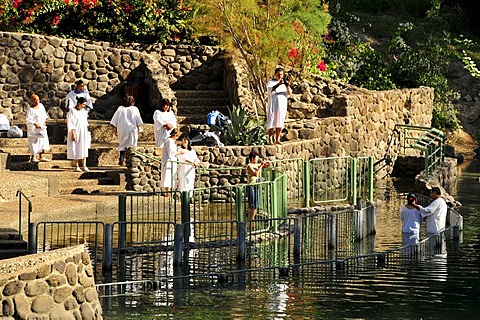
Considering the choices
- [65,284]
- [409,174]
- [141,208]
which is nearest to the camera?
[65,284]

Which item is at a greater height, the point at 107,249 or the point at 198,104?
the point at 198,104

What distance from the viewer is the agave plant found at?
32062 mm

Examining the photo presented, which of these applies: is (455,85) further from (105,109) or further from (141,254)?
(141,254)

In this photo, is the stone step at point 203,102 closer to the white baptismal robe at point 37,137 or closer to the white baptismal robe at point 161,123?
the white baptismal robe at point 161,123

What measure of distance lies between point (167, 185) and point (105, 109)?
334 inches

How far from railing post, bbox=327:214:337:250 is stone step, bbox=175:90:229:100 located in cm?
1245

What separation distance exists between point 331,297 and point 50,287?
489 cm

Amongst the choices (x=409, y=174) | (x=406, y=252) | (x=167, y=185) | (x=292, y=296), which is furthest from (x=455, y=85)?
(x=292, y=296)

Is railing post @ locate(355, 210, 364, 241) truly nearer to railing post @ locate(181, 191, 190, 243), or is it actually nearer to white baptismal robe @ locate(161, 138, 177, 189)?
railing post @ locate(181, 191, 190, 243)

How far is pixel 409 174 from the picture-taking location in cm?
3834

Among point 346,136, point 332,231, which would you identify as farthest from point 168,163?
point 346,136

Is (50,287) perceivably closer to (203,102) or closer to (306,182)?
(306,182)

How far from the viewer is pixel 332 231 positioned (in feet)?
78.9

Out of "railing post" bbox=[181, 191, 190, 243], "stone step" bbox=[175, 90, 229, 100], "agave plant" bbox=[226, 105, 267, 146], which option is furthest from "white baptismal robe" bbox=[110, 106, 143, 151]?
"railing post" bbox=[181, 191, 190, 243]
